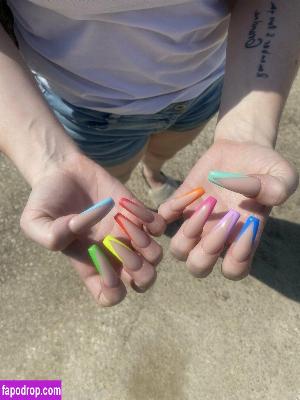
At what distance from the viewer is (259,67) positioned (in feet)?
3.57

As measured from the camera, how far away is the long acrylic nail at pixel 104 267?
2.97 feet

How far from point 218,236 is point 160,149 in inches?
34.4

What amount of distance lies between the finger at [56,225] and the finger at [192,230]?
17 cm

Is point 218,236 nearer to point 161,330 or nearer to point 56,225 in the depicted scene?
point 56,225

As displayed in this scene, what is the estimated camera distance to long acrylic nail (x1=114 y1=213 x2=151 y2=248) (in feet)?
3.05

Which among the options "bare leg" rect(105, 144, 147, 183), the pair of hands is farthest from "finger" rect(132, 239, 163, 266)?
"bare leg" rect(105, 144, 147, 183)

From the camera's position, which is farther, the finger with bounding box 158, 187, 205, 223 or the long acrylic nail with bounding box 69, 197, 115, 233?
the finger with bounding box 158, 187, 205, 223

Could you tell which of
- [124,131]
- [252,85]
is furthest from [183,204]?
[124,131]

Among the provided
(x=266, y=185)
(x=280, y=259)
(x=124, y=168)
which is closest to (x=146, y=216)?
(x=266, y=185)

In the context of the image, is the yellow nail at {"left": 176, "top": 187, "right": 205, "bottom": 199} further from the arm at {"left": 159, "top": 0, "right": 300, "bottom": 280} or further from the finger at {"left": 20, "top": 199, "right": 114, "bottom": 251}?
the finger at {"left": 20, "top": 199, "right": 114, "bottom": 251}

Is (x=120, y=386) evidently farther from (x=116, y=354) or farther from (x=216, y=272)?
(x=216, y=272)

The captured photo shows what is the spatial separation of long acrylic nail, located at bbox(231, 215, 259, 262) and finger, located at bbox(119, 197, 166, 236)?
155 millimetres

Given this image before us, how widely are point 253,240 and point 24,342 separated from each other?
1.09 meters

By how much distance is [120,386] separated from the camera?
161 cm
